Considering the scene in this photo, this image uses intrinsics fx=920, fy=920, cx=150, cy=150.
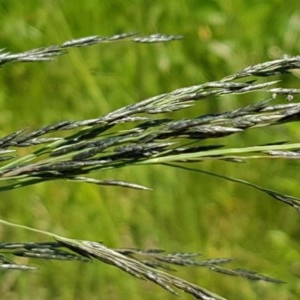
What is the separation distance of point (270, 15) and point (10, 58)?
1356 mm

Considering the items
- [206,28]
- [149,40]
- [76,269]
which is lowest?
[76,269]

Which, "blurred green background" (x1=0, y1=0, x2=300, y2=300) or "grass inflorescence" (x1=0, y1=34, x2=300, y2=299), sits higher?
"blurred green background" (x1=0, y1=0, x2=300, y2=300)

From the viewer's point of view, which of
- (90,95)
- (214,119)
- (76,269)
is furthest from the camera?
(90,95)

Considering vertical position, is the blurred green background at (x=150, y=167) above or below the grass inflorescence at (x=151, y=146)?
above

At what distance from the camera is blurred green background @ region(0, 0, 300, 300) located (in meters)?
1.76

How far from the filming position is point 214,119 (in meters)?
0.74

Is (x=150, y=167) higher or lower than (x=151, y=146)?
higher

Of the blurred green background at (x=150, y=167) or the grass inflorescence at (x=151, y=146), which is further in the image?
the blurred green background at (x=150, y=167)

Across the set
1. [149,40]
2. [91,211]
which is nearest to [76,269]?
[91,211]

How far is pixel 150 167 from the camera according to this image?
1882 millimetres

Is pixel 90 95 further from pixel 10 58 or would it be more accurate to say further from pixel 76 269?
pixel 10 58

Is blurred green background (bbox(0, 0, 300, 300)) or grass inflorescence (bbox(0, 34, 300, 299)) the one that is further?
blurred green background (bbox(0, 0, 300, 300))

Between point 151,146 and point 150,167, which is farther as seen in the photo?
point 150,167

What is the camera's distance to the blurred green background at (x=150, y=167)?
69.4 inches
